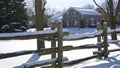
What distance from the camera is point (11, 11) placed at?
4538 centimetres

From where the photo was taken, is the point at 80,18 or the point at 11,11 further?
the point at 80,18

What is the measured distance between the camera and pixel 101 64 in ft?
28.9

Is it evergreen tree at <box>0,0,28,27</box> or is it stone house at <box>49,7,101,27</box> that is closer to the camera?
evergreen tree at <box>0,0,28,27</box>

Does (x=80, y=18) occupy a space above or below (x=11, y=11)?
below

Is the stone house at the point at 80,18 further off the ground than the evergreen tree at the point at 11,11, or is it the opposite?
the evergreen tree at the point at 11,11

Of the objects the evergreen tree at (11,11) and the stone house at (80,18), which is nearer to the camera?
the evergreen tree at (11,11)

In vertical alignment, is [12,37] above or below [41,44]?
above

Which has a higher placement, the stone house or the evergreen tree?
the evergreen tree

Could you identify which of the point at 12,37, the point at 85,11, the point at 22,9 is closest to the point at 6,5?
the point at 22,9

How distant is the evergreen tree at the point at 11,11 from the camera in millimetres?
44594

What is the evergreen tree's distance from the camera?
146ft

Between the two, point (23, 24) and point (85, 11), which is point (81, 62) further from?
point (85, 11)

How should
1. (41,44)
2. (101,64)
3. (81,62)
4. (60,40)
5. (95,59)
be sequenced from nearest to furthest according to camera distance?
1. (60,40)
2. (101,64)
3. (81,62)
4. (95,59)
5. (41,44)

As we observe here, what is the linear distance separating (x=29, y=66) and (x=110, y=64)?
3.16 m
